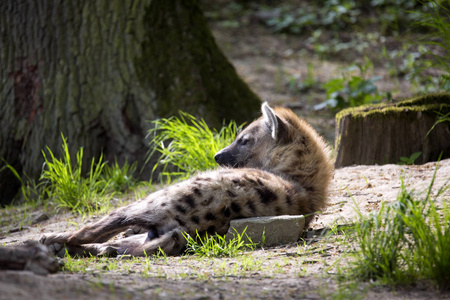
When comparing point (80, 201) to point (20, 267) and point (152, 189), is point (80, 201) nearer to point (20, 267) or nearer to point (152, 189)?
point (152, 189)

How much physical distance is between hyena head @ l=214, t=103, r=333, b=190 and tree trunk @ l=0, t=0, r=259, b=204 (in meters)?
1.22

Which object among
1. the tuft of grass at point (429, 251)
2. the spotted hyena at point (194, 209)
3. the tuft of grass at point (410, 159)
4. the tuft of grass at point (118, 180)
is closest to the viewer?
the tuft of grass at point (429, 251)

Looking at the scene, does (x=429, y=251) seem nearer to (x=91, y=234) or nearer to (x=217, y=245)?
(x=217, y=245)

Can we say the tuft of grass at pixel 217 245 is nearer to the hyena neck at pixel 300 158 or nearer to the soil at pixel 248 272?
the soil at pixel 248 272

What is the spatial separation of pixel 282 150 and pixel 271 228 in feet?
3.10

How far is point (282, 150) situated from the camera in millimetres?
4227

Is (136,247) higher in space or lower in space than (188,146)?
lower

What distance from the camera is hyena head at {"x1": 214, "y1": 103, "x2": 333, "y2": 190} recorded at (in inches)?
159

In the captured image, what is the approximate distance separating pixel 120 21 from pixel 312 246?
354 centimetres

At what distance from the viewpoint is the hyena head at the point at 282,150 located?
13.3ft

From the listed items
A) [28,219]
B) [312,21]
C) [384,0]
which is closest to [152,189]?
[28,219]

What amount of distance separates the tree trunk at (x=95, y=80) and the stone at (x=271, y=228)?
243 centimetres

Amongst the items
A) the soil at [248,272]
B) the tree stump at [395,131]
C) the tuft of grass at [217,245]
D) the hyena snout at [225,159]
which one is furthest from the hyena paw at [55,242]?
the tree stump at [395,131]

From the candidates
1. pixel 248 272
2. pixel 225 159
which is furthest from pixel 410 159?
pixel 248 272
